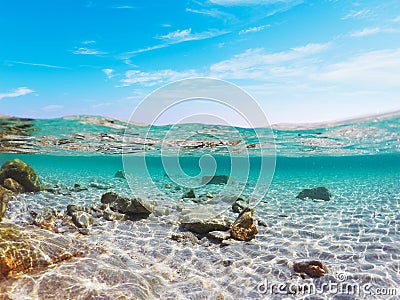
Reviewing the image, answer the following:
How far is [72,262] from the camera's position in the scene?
19.4 ft

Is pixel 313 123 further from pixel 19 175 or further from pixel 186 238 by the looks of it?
pixel 19 175

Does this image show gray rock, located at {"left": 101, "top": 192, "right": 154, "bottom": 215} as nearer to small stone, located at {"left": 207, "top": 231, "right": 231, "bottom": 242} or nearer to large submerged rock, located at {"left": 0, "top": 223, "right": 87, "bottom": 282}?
small stone, located at {"left": 207, "top": 231, "right": 231, "bottom": 242}

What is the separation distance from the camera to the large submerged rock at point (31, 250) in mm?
5330

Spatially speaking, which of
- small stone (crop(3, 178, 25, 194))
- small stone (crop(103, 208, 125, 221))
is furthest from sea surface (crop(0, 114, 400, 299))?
small stone (crop(3, 178, 25, 194))

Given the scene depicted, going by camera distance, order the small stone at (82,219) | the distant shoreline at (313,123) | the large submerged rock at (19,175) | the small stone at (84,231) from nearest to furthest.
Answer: the small stone at (84,231), the small stone at (82,219), the distant shoreline at (313,123), the large submerged rock at (19,175)

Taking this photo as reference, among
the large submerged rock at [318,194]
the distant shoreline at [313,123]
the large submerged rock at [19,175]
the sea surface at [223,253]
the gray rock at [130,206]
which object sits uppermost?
the distant shoreline at [313,123]

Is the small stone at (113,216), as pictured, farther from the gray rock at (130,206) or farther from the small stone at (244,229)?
the small stone at (244,229)

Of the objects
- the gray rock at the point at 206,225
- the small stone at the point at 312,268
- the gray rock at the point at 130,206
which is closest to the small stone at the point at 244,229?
the gray rock at the point at 206,225

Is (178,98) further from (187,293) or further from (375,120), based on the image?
(375,120)

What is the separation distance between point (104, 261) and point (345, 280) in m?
5.72

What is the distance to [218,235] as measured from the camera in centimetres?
860

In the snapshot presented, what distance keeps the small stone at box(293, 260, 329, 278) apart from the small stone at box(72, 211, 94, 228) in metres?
7.19

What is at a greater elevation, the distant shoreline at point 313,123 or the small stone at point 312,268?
the distant shoreline at point 313,123

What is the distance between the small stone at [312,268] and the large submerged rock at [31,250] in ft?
17.8
